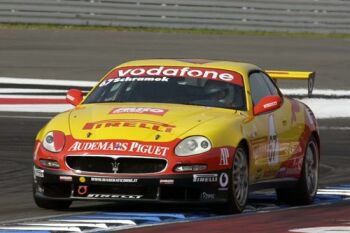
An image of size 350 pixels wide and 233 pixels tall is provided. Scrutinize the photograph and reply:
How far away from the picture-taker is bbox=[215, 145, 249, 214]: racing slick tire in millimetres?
10828

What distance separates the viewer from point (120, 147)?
10.6m

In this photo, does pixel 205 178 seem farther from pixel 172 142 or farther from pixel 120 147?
pixel 120 147

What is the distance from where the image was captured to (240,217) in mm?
10695

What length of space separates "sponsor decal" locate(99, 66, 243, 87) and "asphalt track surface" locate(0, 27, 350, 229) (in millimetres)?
5466

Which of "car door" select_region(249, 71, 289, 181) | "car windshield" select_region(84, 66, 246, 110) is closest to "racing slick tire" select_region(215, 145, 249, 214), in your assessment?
"car door" select_region(249, 71, 289, 181)

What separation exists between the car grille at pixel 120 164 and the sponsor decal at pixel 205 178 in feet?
0.85

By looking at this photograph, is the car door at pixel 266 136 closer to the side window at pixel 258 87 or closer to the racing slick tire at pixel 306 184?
the side window at pixel 258 87

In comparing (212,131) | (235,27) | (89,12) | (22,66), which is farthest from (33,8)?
(212,131)

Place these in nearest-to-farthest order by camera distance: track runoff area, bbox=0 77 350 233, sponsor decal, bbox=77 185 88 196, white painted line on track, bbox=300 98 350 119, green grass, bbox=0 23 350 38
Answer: track runoff area, bbox=0 77 350 233, sponsor decal, bbox=77 185 88 196, white painted line on track, bbox=300 98 350 119, green grass, bbox=0 23 350 38

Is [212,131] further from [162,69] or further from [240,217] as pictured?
[162,69]

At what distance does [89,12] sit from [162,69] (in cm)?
2285

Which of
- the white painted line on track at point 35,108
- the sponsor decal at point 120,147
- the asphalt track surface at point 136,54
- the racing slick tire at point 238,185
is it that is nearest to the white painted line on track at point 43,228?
the sponsor decal at point 120,147

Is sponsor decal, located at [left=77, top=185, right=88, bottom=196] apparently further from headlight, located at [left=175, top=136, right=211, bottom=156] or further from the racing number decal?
the racing number decal

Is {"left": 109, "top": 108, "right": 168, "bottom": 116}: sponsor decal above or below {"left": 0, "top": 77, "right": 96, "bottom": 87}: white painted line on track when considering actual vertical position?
above
